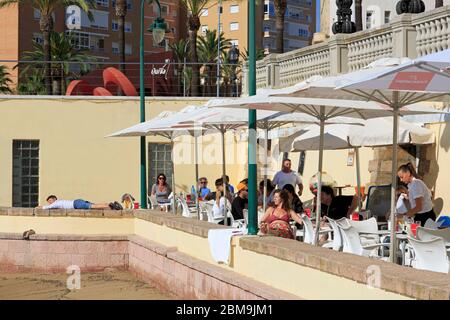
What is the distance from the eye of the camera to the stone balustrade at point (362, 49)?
1730cm

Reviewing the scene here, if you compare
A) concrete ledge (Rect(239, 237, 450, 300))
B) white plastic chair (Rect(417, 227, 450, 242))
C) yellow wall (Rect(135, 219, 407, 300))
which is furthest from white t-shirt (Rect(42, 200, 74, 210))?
white plastic chair (Rect(417, 227, 450, 242))

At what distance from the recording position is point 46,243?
18.3m

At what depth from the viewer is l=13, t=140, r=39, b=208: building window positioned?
90.0 ft

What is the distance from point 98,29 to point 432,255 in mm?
80469

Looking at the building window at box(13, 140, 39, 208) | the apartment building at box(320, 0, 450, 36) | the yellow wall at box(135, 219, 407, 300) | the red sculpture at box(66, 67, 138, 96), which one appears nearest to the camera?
the yellow wall at box(135, 219, 407, 300)

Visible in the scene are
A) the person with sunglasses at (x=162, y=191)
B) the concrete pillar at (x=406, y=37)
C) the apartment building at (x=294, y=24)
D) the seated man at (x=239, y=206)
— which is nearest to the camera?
the seated man at (x=239, y=206)

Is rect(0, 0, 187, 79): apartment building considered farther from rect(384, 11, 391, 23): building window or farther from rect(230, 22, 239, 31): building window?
rect(384, 11, 391, 23): building window

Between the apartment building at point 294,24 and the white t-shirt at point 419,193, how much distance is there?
94.6 metres

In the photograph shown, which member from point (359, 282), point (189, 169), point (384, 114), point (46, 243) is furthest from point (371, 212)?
point (189, 169)

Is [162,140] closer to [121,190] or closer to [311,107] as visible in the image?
[121,190]

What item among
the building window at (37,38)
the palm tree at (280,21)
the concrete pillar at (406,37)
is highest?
the building window at (37,38)

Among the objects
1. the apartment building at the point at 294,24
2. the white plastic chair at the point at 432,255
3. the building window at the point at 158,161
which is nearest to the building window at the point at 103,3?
the apartment building at the point at 294,24

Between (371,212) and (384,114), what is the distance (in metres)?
3.57

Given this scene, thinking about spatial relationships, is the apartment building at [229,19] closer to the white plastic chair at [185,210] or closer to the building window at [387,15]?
the building window at [387,15]
